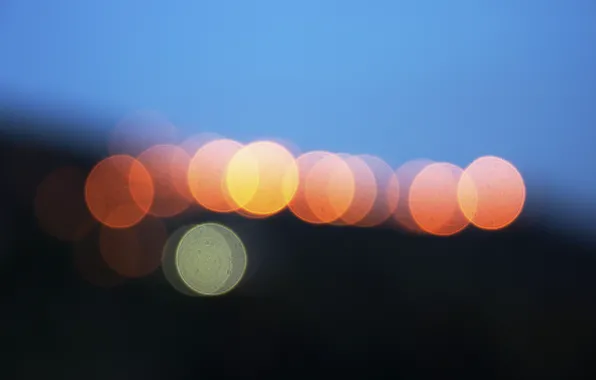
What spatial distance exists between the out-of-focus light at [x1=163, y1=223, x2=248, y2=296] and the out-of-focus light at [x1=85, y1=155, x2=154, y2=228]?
12.5 inches

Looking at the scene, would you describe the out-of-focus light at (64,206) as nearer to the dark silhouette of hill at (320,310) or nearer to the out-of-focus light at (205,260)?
the dark silhouette of hill at (320,310)

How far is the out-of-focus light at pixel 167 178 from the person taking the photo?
3.84 meters

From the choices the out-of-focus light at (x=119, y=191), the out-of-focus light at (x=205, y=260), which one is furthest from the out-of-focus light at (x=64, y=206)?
the out-of-focus light at (x=205, y=260)

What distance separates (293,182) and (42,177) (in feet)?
5.44

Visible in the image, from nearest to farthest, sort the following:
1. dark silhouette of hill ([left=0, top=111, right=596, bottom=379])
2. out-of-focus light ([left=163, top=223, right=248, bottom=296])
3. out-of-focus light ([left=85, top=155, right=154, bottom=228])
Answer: dark silhouette of hill ([left=0, top=111, right=596, bottom=379]) → out-of-focus light ([left=163, top=223, right=248, bottom=296]) → out-of-focus light ([left=85, top=155, right=154, bottom=228])

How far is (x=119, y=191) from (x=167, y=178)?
38cm

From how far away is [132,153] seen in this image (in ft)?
13.7

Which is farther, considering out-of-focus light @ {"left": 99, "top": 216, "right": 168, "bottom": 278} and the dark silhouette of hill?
out-of-focus light @ {"left": 99, "top": 216, "right": 168, "bottom": 278}

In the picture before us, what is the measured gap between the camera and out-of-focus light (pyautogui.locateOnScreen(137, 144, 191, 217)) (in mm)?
3838

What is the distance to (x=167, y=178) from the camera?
414 cm

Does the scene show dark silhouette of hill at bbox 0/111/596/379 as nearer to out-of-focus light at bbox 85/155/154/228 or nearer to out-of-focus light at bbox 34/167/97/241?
out-of-focus light at bbox 34/167/97/241

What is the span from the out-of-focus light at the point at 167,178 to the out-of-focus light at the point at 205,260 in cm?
21

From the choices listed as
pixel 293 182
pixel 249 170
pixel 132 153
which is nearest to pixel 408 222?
pixel 293 182

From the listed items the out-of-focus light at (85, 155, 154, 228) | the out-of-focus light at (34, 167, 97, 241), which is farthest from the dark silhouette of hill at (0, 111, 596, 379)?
the out-of-focus light at (85, 155, 154, 228)
